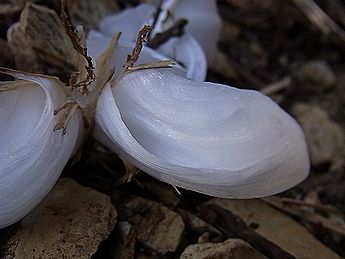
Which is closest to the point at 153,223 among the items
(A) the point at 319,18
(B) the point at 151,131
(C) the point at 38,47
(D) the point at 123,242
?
(D) the point at 123,242

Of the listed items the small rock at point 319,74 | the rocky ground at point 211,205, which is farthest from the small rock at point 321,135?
the small rock at point 319,74

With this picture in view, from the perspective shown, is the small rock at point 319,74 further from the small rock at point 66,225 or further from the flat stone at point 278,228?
the small rock at point 66,225

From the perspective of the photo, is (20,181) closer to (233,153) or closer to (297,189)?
(233,153)

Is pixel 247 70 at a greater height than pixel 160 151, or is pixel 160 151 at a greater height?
pixel 160 151

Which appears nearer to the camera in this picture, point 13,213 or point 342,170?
point 13,213

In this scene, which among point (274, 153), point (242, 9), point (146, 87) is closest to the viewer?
point (274, 153)

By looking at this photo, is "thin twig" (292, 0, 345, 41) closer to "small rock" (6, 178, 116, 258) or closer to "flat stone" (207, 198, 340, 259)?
"flat stone" (207, 198, 340, 259)

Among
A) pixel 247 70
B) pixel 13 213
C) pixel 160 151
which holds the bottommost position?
pixel 247 70

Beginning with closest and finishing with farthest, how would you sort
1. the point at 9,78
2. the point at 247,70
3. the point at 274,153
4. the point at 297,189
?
the point at 274,153, the point at 9,78, the point at 297,189, the point at 247,70

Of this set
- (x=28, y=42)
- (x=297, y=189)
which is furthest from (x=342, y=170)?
(x=28, y=42)
